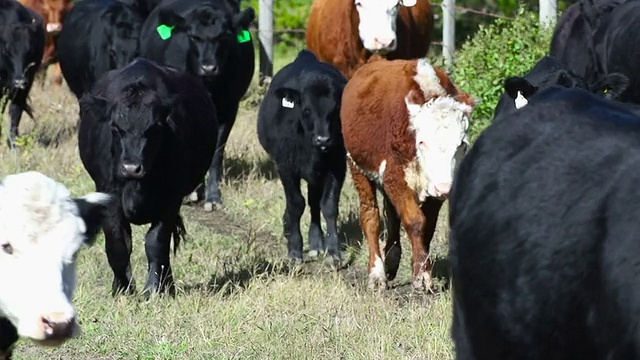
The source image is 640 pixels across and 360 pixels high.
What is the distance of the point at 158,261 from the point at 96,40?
5.56 meters

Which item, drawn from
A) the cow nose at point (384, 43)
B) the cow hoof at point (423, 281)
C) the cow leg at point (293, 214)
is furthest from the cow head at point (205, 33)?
the cow hoof at point (423, 281)

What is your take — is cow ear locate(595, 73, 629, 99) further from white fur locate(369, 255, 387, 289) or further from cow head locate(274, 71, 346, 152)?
cow head locate(274, 71, 346, 152)

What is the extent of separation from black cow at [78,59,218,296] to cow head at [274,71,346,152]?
43.4 inches

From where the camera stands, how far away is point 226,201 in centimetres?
1198

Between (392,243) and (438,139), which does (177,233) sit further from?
(438,139)

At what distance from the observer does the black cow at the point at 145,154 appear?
852cm

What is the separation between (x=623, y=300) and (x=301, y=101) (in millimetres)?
6944

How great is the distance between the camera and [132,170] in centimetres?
836

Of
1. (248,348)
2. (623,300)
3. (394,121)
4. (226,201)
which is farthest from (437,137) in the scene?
(623,300)

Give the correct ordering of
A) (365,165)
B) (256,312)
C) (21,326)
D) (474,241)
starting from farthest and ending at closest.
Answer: (365,165) < (256,312) < (21,326) < (474,241)

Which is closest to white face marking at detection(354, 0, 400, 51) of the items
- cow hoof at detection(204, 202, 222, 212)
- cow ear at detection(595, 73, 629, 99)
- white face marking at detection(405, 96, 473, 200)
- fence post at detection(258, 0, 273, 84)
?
cow hoof at detection(204, 202, 222, 212)

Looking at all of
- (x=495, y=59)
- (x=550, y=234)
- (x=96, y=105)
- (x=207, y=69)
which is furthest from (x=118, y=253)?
(x=495, y=59)

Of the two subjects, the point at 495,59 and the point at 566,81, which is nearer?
the point at 566,81

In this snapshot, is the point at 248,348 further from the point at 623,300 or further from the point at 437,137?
the point at 623,300
